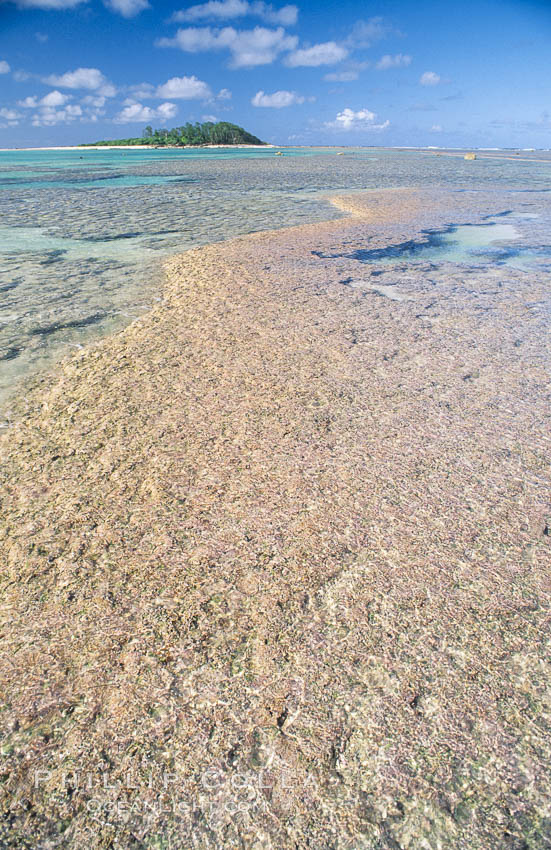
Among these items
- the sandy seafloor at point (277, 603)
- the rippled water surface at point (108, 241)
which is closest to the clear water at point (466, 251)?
the rippled water surface at point (108, 241)

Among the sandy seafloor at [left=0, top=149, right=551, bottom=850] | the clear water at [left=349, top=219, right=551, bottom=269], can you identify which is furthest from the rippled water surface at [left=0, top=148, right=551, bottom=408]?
the sandy seafloor at [left=0, top=149, right=551, bottom=850]

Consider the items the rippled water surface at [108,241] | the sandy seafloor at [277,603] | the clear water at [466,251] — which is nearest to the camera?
the sandy seafloor at [277,603]

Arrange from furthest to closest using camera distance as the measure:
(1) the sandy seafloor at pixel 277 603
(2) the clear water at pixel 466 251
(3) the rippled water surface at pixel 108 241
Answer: (2) the clear water at pixel 466 251 < (3) the rippled water surface at pixel 108 241 < (1) the sandy seafloor at pixel 277 603

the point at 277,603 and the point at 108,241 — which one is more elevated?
the point at 108,241

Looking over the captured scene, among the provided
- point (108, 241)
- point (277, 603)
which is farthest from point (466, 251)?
point (277, 603)

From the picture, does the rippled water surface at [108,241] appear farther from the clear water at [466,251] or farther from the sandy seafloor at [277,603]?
the sandy seafloor at [277,603]

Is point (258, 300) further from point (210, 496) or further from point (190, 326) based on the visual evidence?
Answer: point (210, 496)

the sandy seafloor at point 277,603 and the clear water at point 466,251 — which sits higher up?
the clear water at point 466,251

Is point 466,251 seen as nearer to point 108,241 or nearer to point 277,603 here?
point 108,241
